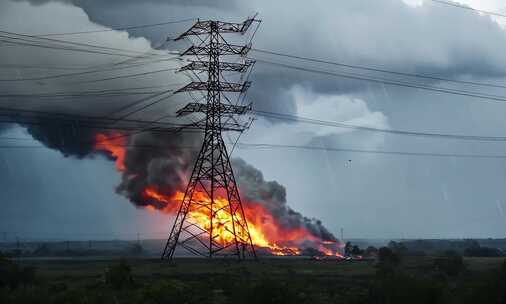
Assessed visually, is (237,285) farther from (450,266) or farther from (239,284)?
(450,266)

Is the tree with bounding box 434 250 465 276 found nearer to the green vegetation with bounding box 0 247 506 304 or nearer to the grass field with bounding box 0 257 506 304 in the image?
the green vegetation with bounding box 0 247 506 304

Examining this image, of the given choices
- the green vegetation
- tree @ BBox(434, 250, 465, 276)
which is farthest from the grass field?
tree @ BBox(434, 250, 465, 276)

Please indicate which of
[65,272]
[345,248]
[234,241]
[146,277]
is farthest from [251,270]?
[345,248]

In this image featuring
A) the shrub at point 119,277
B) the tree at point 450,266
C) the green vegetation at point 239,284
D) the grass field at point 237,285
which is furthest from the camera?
the tree at point 450,266

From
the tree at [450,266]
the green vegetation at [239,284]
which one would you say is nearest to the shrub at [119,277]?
the green vegetation at [239,284]

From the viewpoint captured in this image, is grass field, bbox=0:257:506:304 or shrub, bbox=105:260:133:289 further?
shrub, bbox=105:260:133:289

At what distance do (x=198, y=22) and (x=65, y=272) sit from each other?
37956 millimetres

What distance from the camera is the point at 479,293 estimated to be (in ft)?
A: 184

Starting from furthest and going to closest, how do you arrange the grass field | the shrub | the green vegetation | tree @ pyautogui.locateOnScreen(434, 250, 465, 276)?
tree @ pyautogui.locateOnScreen(434, 250, 465, 276) → the shrub → the green vegetation → the grass field

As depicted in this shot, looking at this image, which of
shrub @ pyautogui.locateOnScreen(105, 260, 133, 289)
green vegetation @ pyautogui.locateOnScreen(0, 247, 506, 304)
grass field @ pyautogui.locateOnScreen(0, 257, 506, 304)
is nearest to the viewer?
grass field @ pyautogui.locateOnScreen(0, 257, 506, 304)

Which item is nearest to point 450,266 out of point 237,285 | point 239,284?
point 239,284

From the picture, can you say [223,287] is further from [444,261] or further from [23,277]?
[444,261]

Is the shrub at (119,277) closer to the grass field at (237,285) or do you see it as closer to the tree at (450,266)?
the grass field at (237,285)

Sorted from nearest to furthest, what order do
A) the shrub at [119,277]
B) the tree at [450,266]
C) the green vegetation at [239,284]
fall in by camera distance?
the green vegetation at [239,284], the shrub at [119,277], the tree at [450,266]
